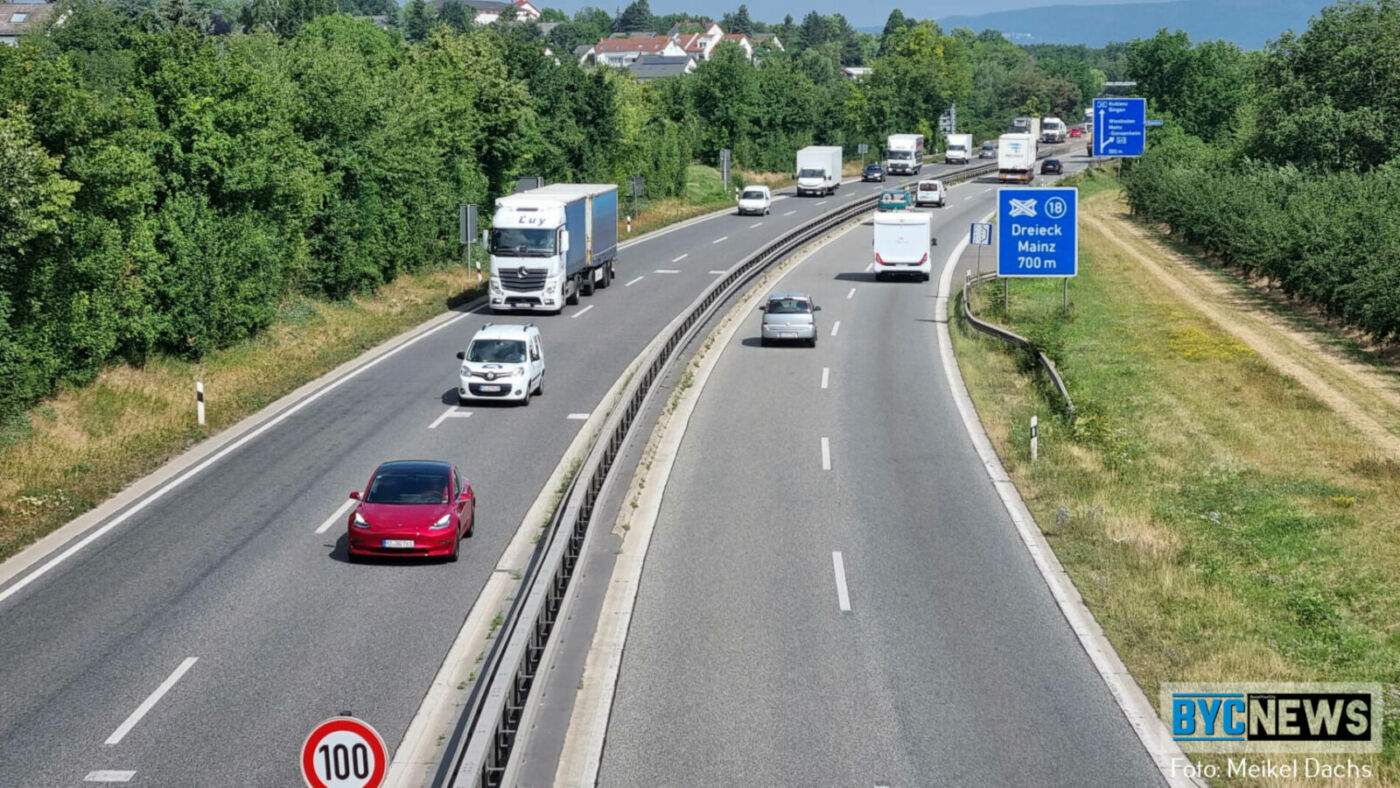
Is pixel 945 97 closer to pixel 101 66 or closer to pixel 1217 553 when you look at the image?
pixel 101 66

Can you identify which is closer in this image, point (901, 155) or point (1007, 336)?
point (1007, 336)

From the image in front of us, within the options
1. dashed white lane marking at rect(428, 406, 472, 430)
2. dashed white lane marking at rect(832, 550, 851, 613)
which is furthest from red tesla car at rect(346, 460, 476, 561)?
dashed white lane marking at rect(428, 406, 472, 430)

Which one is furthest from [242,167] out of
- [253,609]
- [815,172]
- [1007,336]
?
[815,172]

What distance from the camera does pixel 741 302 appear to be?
53.2 meters

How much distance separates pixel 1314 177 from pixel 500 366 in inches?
2296

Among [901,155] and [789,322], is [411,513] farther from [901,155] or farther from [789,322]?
[901,155]

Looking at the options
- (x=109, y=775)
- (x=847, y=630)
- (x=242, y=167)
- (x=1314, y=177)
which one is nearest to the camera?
(x=109, y=775)

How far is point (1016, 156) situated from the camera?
108938mm

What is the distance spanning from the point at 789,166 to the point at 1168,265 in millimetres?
53746

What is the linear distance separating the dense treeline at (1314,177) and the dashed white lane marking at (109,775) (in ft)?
134

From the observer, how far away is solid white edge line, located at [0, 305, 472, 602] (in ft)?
75.6

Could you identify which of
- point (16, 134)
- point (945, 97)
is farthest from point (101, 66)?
point (945, 97)

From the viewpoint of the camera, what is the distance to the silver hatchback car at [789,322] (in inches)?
1767

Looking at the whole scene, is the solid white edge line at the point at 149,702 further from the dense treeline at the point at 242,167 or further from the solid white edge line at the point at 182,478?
the dense treeline at the point at 242,167
